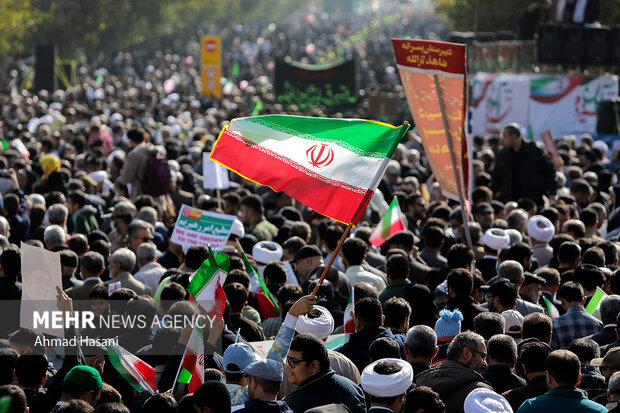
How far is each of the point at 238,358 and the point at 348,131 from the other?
1.98 meters

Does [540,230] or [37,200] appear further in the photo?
[37,200]

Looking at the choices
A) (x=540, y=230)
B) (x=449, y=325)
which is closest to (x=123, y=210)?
(x=540, y=230)

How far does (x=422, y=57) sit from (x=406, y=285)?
208cm

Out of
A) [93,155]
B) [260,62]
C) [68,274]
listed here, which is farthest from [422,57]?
[260,62]

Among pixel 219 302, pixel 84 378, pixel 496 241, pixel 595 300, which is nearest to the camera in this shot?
pixel 84 378

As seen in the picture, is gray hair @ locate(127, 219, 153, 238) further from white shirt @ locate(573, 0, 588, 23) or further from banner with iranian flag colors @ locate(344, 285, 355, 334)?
white shirt @ locate(573, 0, 588, 23)

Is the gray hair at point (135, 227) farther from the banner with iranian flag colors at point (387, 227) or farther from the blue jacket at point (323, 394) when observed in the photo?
the blue jacket at point (323, 394)

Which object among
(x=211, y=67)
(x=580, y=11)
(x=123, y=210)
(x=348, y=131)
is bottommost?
(x=211, y=67)

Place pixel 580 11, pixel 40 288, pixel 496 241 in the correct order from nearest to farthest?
pixel 40 288
pixel 496 241
pixel 580 11

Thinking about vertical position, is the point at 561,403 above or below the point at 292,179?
below

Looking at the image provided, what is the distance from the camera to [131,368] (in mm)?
5262

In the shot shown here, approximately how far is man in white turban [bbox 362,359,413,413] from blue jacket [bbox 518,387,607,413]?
0.61 meters

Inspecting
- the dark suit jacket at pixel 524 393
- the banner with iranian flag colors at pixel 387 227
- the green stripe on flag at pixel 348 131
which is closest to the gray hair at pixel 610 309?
the dark suit jacket at pixel 524 393

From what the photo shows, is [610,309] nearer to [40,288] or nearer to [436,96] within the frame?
[436,96]
